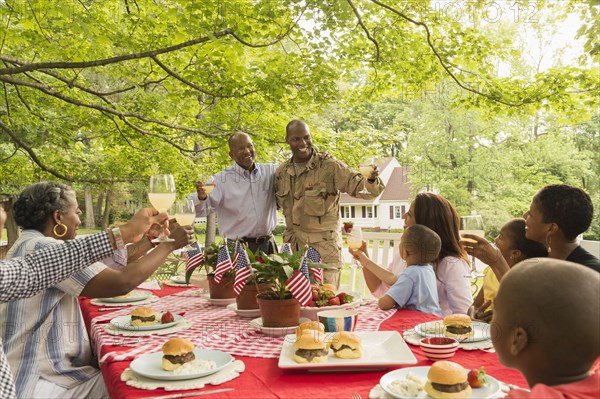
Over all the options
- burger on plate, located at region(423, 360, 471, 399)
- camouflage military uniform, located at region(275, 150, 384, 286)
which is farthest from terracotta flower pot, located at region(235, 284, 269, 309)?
camouflage military uniform, located at region(275, 150, 384, 286)

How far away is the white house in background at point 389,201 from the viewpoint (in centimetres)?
1841

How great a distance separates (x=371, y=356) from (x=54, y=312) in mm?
1436

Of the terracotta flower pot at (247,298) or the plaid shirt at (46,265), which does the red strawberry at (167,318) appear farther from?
the plaid shirt at (46,265)

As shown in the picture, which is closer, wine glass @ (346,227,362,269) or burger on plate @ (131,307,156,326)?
burger on plate @ (131,307,156,326)

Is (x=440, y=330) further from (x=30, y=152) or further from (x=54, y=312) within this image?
(x=30, y=152)

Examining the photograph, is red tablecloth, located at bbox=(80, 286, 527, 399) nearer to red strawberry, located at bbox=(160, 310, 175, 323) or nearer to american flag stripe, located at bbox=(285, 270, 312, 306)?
american flag stripe, located at bbox=(285, 270, 312, 306)

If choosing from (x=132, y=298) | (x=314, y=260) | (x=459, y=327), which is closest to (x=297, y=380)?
(x=459, y=327)

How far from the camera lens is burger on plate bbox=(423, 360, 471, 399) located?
1.38 meters

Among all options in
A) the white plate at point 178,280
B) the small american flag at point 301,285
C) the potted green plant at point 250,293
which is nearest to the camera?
the small american flag at point 301,285

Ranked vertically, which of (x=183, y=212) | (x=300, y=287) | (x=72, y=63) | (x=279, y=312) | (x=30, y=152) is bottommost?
(x=279, y=312)

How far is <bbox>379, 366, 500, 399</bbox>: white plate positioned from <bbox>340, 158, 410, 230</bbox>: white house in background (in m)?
16.3

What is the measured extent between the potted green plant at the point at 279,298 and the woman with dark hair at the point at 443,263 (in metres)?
0.89

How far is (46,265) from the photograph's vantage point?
1.87 meters

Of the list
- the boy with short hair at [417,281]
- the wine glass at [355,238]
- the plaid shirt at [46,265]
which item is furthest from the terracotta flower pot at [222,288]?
the plaid shirt at [46,265]
